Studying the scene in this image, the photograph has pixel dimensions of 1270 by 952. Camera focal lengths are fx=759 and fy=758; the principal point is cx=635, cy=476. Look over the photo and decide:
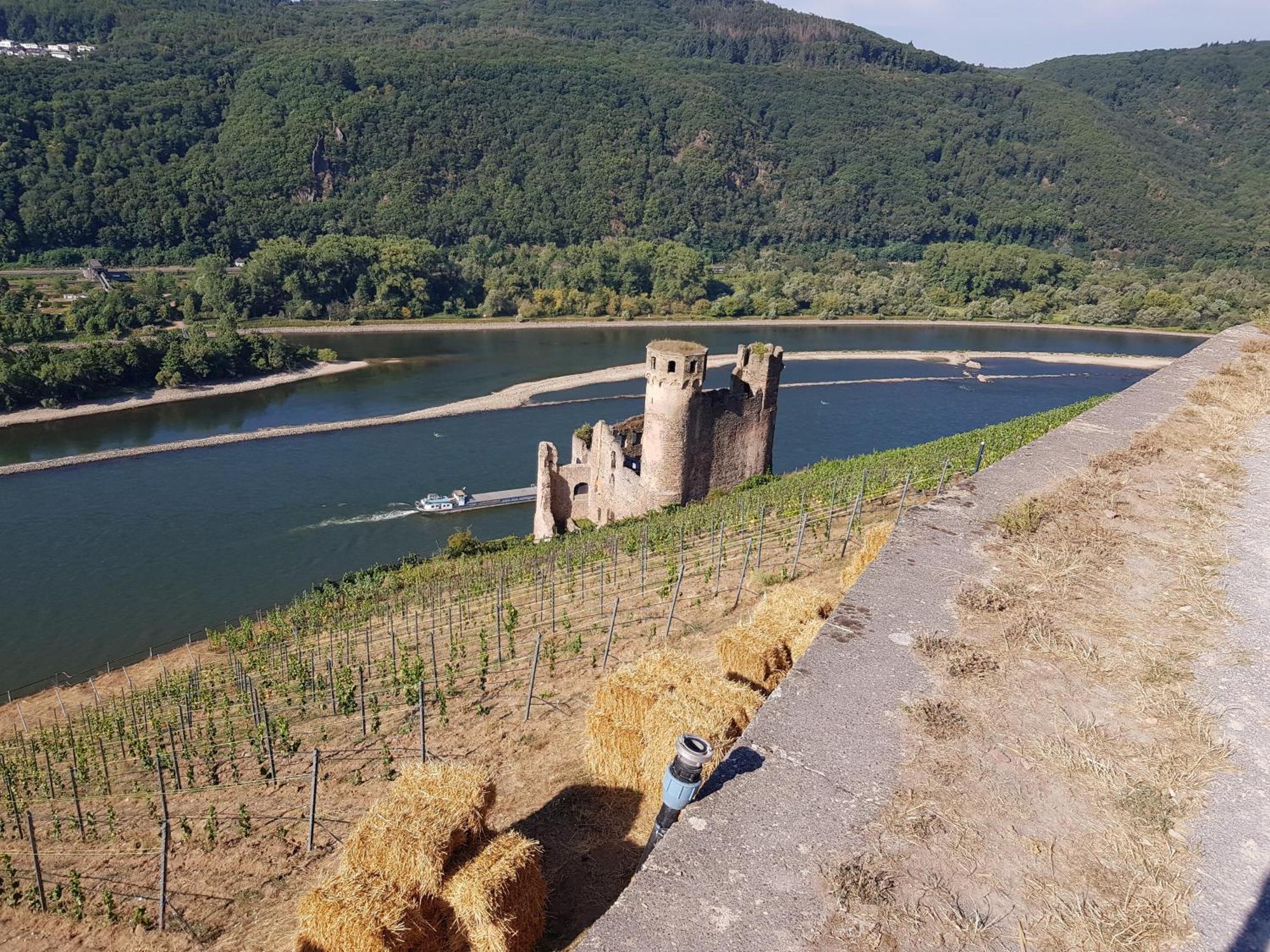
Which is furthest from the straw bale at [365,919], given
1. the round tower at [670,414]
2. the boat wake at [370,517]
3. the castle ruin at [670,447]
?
the boat wake at [370,517]

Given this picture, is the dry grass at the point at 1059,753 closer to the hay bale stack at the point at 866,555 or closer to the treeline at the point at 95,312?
the hay bale stack at the point at 866,555

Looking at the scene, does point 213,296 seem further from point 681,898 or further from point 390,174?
point 681,898

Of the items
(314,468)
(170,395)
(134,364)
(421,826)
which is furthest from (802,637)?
(134,364)

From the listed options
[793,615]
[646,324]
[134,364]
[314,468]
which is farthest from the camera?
[646,324]

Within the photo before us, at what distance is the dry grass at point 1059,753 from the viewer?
14.6ft

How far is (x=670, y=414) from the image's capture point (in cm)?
2897

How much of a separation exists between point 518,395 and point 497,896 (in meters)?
62.9

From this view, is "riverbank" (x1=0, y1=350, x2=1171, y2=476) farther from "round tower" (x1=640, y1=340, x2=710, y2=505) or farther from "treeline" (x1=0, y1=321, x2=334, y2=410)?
"round tower" (x1=640, y1=340, x2=710, y2=505)

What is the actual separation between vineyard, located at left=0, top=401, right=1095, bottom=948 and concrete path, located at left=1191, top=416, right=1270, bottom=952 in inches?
202

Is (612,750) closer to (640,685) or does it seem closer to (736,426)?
(640,685)

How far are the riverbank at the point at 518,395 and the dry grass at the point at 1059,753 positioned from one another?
55735 mm

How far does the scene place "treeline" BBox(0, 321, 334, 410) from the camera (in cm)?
5594

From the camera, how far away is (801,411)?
66875 millimetres

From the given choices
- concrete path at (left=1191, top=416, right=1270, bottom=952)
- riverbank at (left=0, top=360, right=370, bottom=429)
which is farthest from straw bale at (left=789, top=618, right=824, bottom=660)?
riverbank at (left=0, top=360, right=370, bottom=429)
